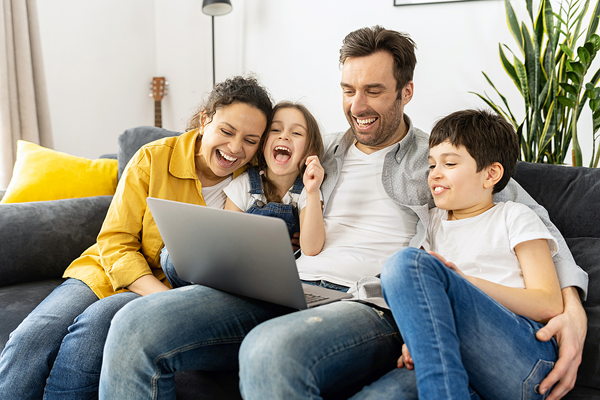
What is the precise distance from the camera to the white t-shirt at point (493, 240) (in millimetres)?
1028

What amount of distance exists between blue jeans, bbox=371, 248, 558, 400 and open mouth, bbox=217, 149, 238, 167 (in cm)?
67

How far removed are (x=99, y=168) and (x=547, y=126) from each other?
6.57ft

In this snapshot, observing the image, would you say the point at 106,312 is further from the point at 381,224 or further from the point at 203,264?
the point at 381,224

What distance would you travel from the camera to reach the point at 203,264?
3.26 feet

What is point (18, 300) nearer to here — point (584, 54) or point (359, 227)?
point (359, 227)

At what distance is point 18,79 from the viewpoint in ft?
8.30

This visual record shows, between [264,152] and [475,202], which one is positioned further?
[264,152]

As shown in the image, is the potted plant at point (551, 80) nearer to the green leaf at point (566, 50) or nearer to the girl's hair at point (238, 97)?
the green leaf at point (566, 50)

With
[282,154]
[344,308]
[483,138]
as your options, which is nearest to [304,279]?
[344,308]

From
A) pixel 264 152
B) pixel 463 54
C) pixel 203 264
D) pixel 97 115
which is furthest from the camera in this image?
pixel 97 115

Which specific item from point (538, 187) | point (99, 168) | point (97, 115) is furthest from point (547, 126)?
point (97, 115)

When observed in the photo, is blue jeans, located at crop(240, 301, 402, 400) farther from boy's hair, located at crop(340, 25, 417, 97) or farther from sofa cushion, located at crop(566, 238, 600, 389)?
boy's hair, located at crop(340, 25, 417, 97)

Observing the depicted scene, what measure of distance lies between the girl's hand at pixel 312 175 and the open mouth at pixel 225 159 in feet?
0.82

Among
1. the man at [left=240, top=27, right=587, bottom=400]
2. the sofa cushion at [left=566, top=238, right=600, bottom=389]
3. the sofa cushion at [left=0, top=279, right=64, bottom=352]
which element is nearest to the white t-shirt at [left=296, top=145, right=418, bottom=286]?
the man at [left=240, top=27, right=587, bottom=400]
